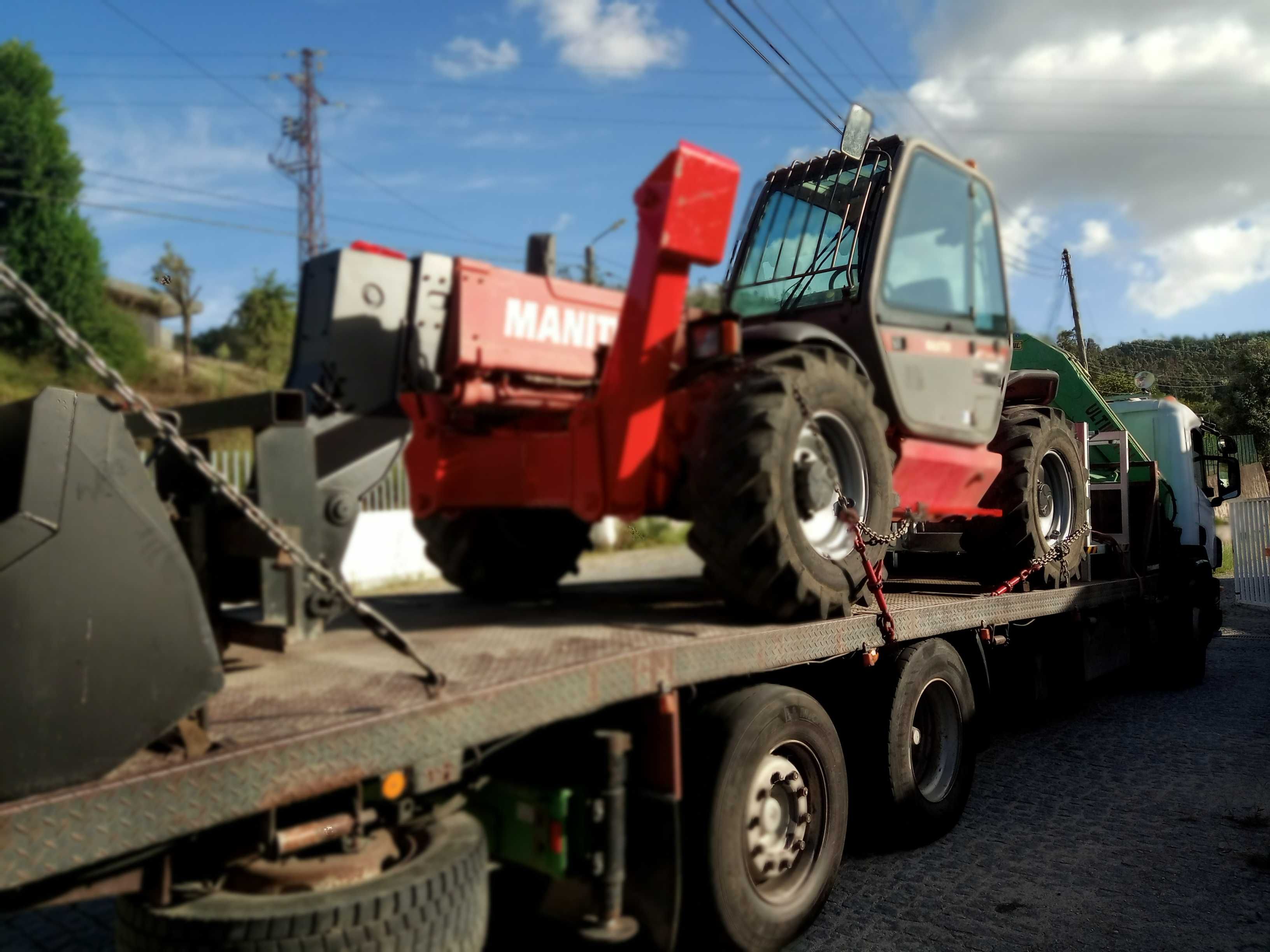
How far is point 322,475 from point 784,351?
6.34 feet

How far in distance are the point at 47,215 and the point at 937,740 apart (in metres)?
24.0

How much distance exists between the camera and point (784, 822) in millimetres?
3900

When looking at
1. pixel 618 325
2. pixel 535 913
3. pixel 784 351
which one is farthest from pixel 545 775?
pixel 784 351

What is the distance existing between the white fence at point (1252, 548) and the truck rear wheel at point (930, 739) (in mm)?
10032

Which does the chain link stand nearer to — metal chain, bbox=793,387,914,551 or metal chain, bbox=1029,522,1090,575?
metal chain, bbox=793,387,914,551

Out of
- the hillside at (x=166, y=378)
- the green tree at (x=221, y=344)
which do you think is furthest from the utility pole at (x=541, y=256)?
the green tree at (x=221, y=344)

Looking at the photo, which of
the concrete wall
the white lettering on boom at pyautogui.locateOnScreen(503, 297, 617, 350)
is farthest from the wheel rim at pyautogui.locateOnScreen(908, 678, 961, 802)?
the concrete wall

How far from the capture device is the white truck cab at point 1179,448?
938cm

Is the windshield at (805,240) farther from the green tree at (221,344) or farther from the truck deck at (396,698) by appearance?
the green tree at (221,344)

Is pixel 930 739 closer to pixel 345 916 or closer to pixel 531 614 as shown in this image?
pixel 531 614

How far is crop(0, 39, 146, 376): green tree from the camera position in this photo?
838 inches

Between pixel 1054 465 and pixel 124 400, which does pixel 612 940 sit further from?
pixel 1054 465

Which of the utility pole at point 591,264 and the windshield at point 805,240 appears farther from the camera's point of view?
the utility pole at point 591,264

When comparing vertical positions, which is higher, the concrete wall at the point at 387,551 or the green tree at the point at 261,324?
the green tree at the point at 261,324
